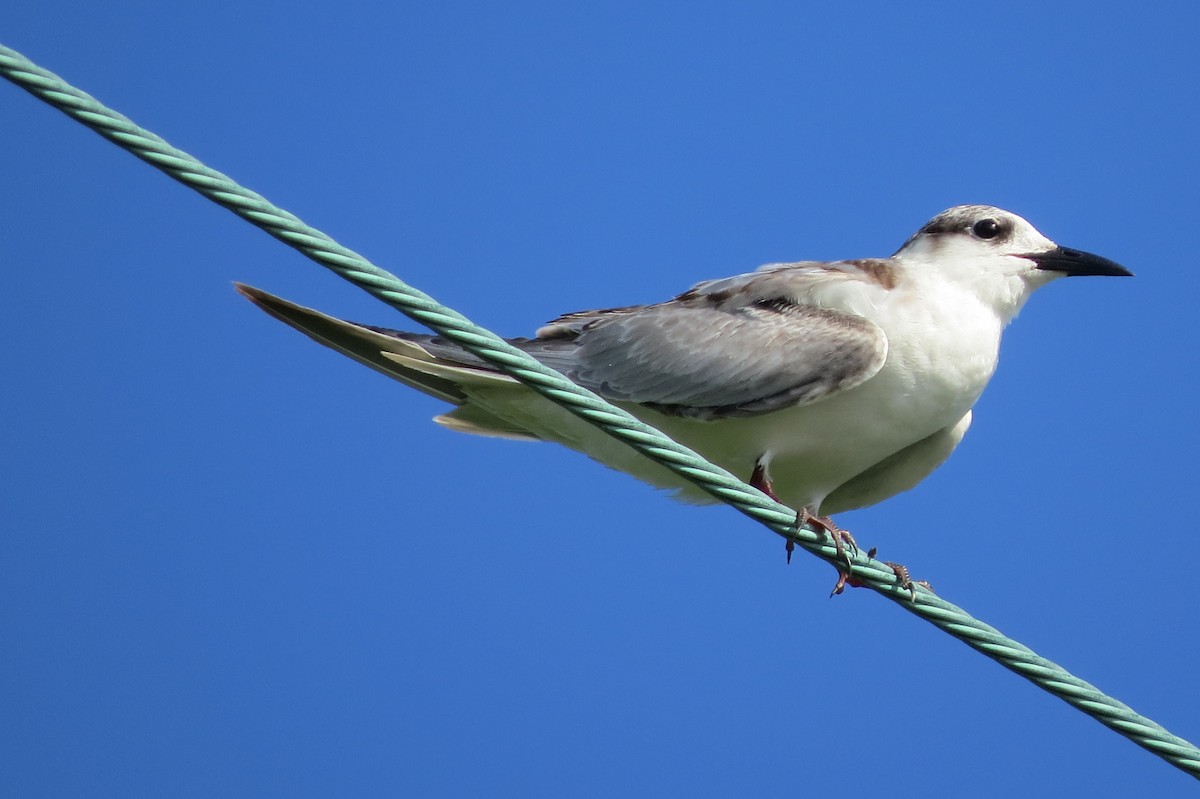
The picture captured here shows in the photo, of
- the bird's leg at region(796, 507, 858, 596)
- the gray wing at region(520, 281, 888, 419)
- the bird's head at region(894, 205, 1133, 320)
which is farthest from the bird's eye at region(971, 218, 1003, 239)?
the bird's leg at region(796, 507, 858, 596)

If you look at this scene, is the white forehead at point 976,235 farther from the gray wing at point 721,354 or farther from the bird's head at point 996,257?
the gray wing at point 721,354

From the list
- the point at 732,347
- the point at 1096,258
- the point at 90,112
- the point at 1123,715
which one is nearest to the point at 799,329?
the point at 732,347

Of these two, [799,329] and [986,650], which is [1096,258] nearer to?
[799,329]


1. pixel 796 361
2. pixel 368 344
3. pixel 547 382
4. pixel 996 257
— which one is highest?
pixel 996 257

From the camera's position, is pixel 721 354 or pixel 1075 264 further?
pixel 1075 264

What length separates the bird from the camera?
5.89 meters

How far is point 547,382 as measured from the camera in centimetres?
371

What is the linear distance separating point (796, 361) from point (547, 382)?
90.3 inches

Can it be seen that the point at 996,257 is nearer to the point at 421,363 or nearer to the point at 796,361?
the point at 796,361

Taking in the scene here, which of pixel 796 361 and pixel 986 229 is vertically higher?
pixel 986 229

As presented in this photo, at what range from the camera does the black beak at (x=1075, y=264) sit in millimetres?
6574

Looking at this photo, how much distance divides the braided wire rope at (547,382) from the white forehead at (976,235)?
2423 millimetres

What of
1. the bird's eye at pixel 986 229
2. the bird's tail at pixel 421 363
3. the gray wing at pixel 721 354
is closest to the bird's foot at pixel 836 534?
the gray wing at pixel 721 354

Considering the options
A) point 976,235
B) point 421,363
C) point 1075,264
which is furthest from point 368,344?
point 1075,264
